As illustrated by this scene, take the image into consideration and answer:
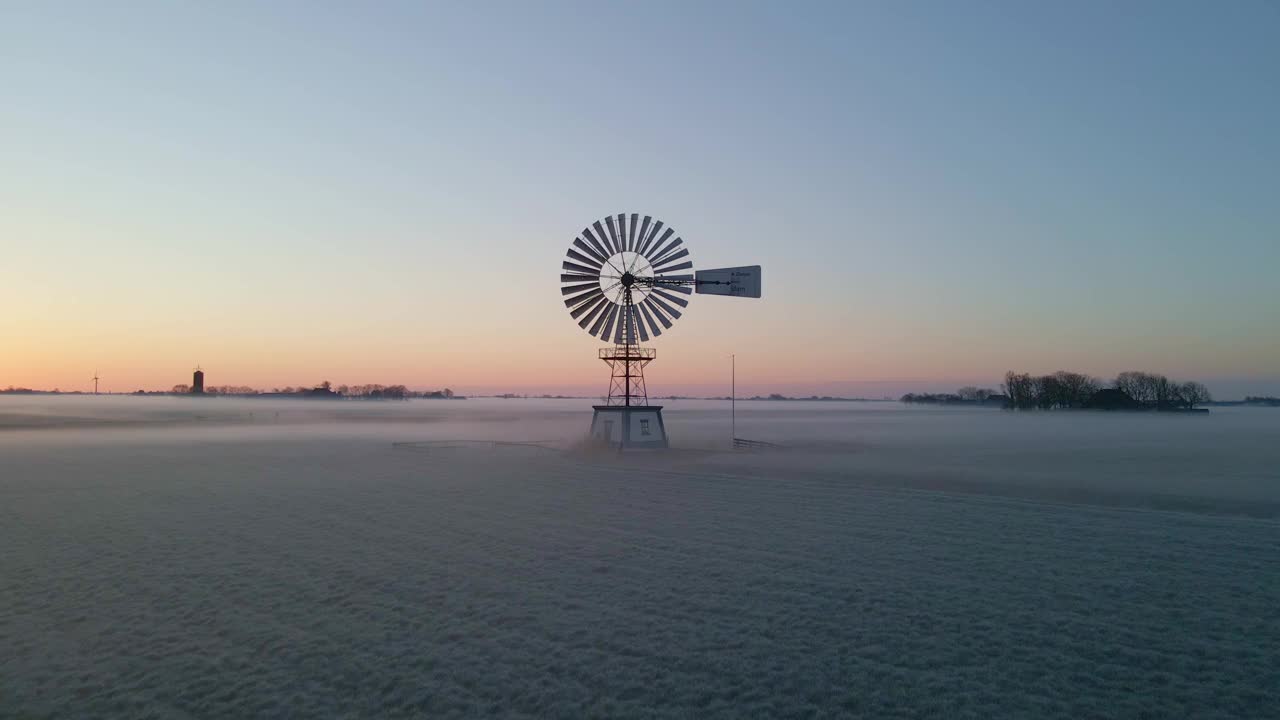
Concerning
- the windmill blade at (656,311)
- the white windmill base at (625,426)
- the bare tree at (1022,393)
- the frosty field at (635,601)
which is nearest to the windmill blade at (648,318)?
the windmill blade at (656,311)

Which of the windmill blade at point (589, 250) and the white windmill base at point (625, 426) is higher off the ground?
the windmill blade at point (589, 250)

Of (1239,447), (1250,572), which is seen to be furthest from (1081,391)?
(1250,572)

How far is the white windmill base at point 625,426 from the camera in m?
33.0

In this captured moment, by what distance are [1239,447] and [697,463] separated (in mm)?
32994

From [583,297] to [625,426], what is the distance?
636cm

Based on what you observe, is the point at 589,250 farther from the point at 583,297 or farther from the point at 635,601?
the point at 635,601

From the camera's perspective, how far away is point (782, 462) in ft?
98.7

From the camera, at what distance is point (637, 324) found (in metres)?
33.7

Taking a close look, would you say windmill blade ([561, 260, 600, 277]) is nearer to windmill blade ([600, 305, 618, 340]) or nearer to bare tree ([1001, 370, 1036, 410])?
windmill blade ([600, 305, 618, 340])

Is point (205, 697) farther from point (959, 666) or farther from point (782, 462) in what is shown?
point (782, 462)

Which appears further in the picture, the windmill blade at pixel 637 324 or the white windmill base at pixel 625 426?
the windmill blade at pixel 637 324

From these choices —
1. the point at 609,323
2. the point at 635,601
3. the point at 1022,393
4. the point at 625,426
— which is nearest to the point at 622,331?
the point at 609,323

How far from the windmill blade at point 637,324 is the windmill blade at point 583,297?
1.72m

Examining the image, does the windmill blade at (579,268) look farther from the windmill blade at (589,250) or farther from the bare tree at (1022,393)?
the bare tree at (1022,393)
